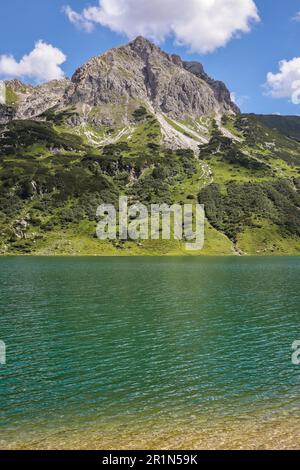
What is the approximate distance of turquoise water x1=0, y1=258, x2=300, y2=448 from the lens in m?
26.5

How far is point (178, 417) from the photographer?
28031 mm

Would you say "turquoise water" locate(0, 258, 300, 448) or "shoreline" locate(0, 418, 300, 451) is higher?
"shoreline" locate(0, 418, 300, 451)

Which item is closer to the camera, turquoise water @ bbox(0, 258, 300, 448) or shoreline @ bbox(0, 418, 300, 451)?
shoreline @ bbox(0, 418, 300, 451)

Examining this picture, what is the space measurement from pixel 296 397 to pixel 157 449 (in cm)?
1362

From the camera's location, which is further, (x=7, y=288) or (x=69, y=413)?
(x=7, y=288)

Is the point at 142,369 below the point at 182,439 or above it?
below

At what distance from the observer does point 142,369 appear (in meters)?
39.2

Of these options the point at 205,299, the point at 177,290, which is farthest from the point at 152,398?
the point at 177,290

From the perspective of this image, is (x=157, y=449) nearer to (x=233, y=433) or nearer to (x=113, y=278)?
(x=233, y=433)

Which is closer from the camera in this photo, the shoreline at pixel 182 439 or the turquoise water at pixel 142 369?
the shoreline at pixel 182 439

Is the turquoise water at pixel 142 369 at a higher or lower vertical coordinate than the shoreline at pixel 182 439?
lower

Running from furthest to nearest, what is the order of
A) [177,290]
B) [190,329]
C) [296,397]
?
[177,290] → [190,329] → [296,397]

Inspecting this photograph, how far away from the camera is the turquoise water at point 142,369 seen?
2648cm

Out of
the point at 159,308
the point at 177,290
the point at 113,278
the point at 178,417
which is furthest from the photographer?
the point at 113,278
